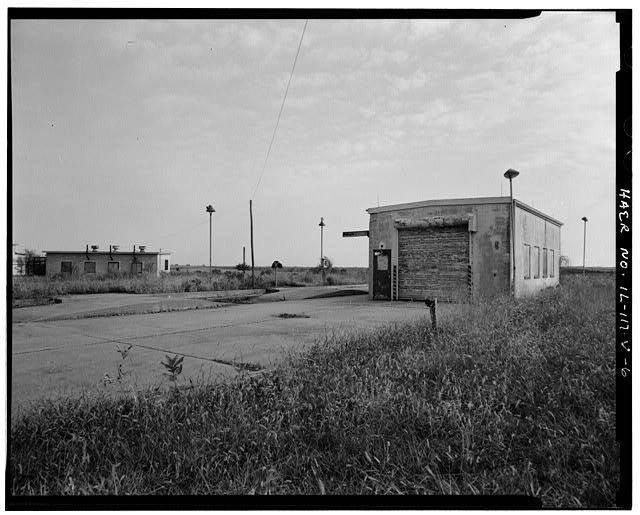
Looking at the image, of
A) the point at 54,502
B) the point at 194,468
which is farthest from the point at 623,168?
the point at 54,502

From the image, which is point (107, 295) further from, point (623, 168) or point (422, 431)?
point (623, 168)

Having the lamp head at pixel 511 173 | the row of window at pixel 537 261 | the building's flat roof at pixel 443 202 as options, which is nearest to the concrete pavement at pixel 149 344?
the lamp head at pixel 511 173

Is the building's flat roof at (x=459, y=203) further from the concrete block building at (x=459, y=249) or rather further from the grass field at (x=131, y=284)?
the grass field at (x=131, y=284)

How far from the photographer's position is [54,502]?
2.35 metres

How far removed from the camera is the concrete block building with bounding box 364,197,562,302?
1277 cm

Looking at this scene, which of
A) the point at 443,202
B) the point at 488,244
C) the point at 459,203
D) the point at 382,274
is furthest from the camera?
the point at 382,274

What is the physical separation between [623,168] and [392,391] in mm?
2212

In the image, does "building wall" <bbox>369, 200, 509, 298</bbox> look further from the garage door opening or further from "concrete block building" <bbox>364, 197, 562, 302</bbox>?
the garage door opening

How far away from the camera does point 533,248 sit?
46.1 ft

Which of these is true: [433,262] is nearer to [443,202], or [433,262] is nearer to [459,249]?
[459,249]

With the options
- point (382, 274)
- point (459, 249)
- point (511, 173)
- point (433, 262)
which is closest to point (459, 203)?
point (459, 249)

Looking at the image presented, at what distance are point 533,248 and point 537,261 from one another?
592 millimetres

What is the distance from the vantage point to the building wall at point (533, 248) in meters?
13.0

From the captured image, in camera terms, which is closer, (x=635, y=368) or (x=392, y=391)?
(x=635, y=368)
